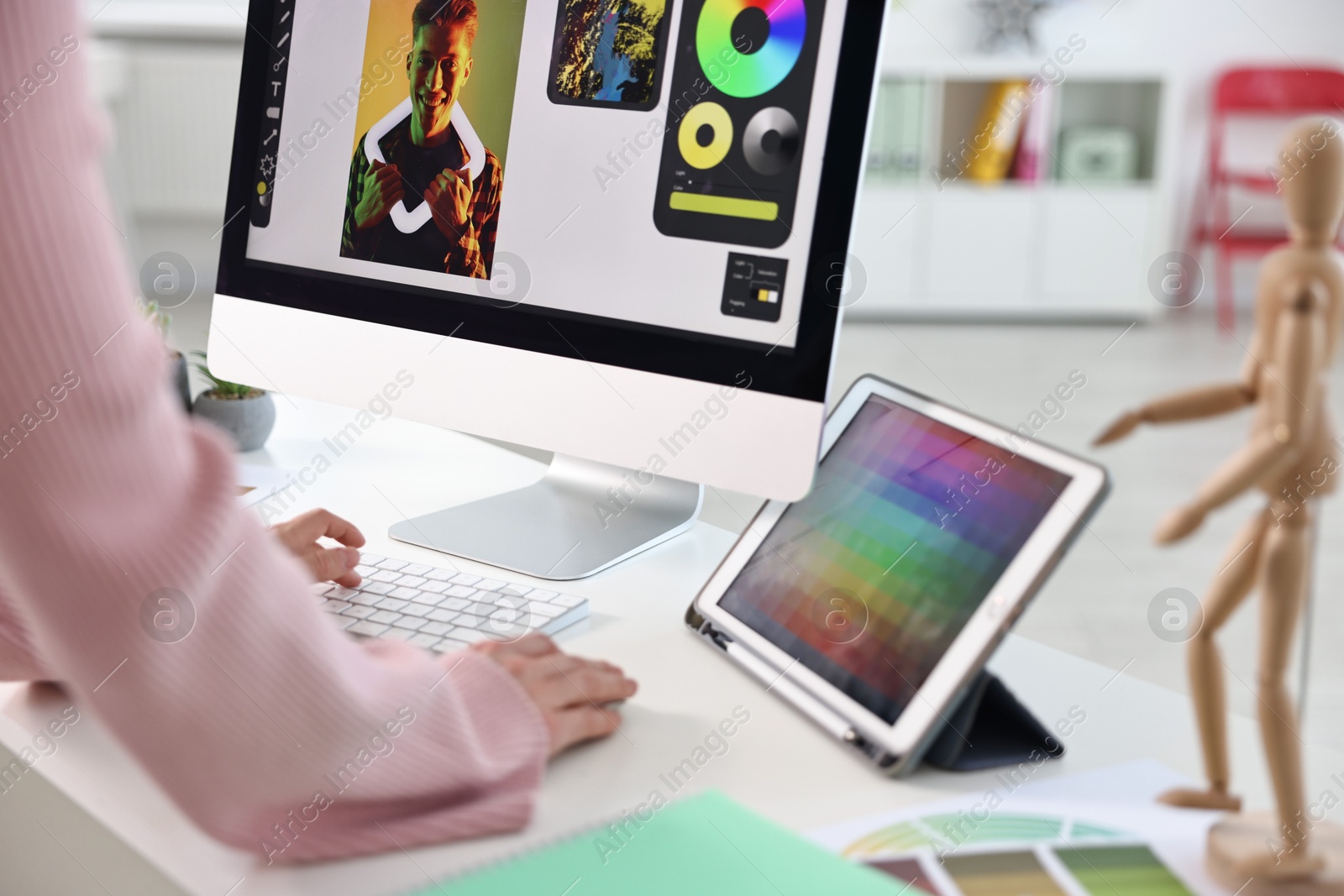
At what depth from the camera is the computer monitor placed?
0.76 m

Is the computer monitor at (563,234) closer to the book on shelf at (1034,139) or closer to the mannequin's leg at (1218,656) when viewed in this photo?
the mannequin's leg at (1218,656)

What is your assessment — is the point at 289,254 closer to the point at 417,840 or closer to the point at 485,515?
the point at 485,515

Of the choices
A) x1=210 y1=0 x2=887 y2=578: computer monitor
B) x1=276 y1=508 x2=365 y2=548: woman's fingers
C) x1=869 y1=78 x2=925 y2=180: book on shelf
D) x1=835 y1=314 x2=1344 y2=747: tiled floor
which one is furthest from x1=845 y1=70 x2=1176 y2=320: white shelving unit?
x1=276 y1=508 x2=365 y2=548: woman's fingers

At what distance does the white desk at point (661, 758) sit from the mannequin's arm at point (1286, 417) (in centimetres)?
14

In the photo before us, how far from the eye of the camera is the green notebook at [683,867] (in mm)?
518

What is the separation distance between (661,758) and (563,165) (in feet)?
1.43

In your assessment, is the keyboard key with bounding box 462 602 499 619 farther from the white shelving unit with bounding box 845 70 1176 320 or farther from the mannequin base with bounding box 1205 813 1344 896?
the white shelving unit with bounding box 845 70 1176 320

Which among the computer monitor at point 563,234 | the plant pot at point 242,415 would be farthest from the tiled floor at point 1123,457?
the plant pot at point 242,415

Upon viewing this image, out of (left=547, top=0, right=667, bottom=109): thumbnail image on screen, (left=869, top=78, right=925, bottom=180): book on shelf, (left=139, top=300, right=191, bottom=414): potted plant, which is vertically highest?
(left=869, top=78, right=925, bottom=180): book on shelf

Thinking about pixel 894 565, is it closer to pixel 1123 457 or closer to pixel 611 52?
pixel 611 52

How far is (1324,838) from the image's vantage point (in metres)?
0.48

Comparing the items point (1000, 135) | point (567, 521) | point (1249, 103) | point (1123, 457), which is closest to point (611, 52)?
point (567, 521)

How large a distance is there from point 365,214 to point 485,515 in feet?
0.87

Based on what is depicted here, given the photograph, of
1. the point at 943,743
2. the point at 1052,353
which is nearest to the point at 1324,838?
the point at 943,743
